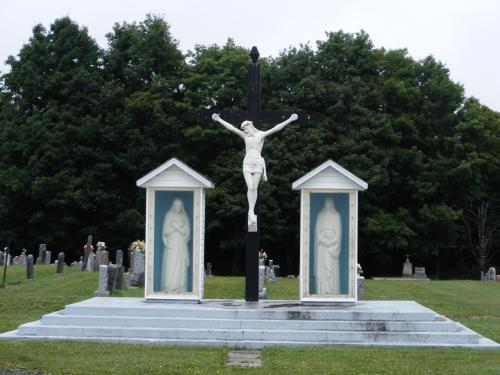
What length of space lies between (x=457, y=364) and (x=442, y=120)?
118 feet

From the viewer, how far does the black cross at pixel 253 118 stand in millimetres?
16719

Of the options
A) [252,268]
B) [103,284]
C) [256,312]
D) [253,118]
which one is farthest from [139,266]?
[256,312]

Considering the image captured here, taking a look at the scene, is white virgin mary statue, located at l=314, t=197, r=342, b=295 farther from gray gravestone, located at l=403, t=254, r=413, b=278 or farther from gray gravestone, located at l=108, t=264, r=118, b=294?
gray gravestone, located at l=403, t=254, r=413, b=278

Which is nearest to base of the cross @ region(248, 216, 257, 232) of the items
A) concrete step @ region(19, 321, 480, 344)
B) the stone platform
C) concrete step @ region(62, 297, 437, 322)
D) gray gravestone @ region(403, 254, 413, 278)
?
concrete step @ region(62, 297, 437, 322)

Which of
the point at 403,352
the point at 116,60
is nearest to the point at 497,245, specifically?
the point at 116,60

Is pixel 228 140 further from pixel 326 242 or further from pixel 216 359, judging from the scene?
pixel 216 359

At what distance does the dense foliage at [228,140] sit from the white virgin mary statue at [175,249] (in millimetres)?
23051

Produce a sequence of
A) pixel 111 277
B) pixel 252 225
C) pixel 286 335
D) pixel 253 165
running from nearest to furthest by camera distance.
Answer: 1. pixel 286 335
2. pixel 252 225
3. pixel 253 165
4. pixel 111 277

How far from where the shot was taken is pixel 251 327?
574 inches

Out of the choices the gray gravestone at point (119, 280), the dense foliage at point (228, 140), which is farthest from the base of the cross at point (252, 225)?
the dense foliage at point (228, 140)

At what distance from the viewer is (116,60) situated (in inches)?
1847

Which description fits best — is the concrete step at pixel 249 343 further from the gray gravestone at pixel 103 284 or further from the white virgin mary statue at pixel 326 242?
the gray gravestone at pixel 103 284

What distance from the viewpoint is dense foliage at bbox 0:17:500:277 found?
4256 centimetres

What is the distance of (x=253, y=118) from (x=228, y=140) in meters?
27.3
